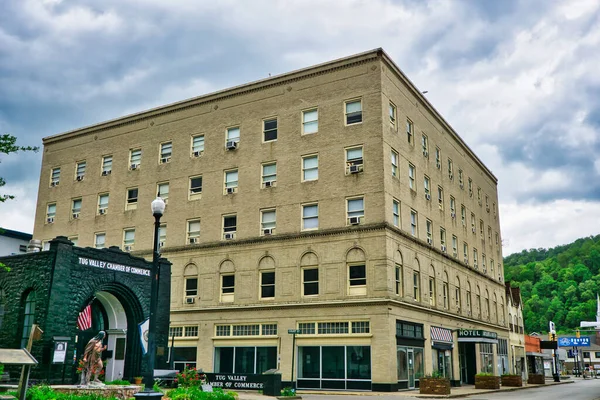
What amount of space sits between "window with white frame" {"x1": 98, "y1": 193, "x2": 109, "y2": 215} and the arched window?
22.8m

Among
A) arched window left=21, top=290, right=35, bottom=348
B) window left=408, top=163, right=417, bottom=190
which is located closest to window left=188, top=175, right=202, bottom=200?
window left=408, top=163, right=417, bottom=190

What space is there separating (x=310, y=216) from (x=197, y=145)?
39.0 ft

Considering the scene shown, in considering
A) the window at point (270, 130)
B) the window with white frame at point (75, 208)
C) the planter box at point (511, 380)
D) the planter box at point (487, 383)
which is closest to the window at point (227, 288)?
the window at point (270, 130)

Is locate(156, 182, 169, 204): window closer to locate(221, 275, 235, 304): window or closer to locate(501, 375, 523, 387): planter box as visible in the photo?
locate(221, 275, 235, 304): window

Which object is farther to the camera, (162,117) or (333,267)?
(162,117)

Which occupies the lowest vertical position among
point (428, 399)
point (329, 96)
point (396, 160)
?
point (428, 399)

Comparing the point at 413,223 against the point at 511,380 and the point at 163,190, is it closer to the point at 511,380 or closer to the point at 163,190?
the point at 511,380

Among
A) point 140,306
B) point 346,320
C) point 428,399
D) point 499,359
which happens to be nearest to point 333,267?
point 346,320

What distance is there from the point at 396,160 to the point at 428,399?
16.3 metres

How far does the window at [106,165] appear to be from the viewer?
50.6m

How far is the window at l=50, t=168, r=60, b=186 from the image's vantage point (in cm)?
5328

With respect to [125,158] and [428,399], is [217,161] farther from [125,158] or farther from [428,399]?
[428,399]

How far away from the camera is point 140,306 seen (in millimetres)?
30625

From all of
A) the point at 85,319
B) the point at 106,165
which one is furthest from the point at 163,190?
the point at 85,319
